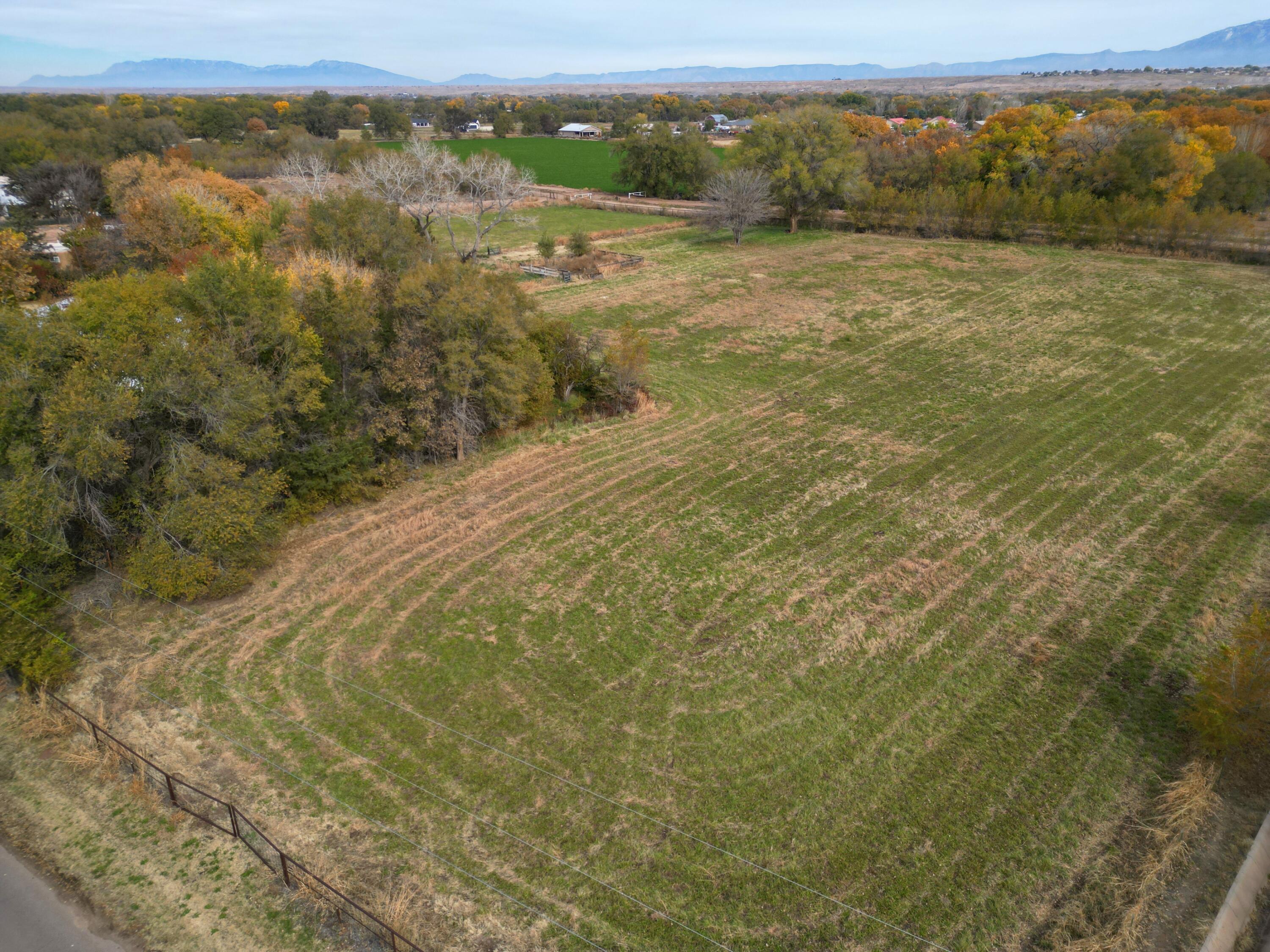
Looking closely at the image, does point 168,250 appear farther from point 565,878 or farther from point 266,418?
point 565,878

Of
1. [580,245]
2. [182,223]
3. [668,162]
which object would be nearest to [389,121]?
[668,162]

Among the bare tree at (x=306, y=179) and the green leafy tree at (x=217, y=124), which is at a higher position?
the green leafy tree at (x=217, y=124)

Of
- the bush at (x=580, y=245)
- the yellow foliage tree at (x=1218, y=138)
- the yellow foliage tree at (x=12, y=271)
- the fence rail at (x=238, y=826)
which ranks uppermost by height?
the yellow foliage tree at (x=1218, y=138)

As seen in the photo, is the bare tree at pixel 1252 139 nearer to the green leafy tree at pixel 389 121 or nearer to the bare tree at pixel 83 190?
the bare tree at pixel 83 190

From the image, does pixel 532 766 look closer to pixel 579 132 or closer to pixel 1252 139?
pixel 1252 139

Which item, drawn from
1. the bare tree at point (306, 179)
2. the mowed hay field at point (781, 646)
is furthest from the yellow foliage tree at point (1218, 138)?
the bare tree at point (306, 179)

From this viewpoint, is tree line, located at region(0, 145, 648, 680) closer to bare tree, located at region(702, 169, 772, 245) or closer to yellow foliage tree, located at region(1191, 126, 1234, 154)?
bare tree, located at region(702, 169, 772, 245)
